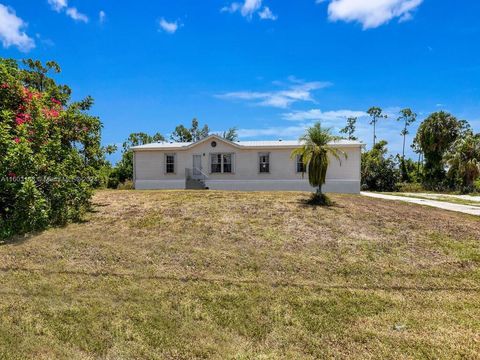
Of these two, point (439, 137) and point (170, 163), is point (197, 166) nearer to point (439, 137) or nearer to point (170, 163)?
point (170, 163)

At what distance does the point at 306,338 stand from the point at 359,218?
271 inches

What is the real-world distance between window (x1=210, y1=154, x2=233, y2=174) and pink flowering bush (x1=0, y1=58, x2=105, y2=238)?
11367 millimetres

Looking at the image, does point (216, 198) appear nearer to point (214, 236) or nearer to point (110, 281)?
point (214, 236)

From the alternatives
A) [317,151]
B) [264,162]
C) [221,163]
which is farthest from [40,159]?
[264,162]

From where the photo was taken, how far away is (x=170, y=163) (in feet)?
76.0

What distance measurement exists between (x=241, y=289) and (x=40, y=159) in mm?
6700

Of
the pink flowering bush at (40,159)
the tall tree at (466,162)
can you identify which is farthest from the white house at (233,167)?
the tall tree at (466,162)

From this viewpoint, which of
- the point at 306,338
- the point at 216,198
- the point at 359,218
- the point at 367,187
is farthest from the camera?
the point at 367,187

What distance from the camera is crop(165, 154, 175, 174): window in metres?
23.1

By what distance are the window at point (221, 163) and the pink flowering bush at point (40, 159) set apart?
1137 cm

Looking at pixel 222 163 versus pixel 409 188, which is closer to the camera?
pixel 222 163

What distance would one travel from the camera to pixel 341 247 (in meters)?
7.90

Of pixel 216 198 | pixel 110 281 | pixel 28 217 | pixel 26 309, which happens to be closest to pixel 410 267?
pixel 110 281

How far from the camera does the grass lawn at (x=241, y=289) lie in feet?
13.5
